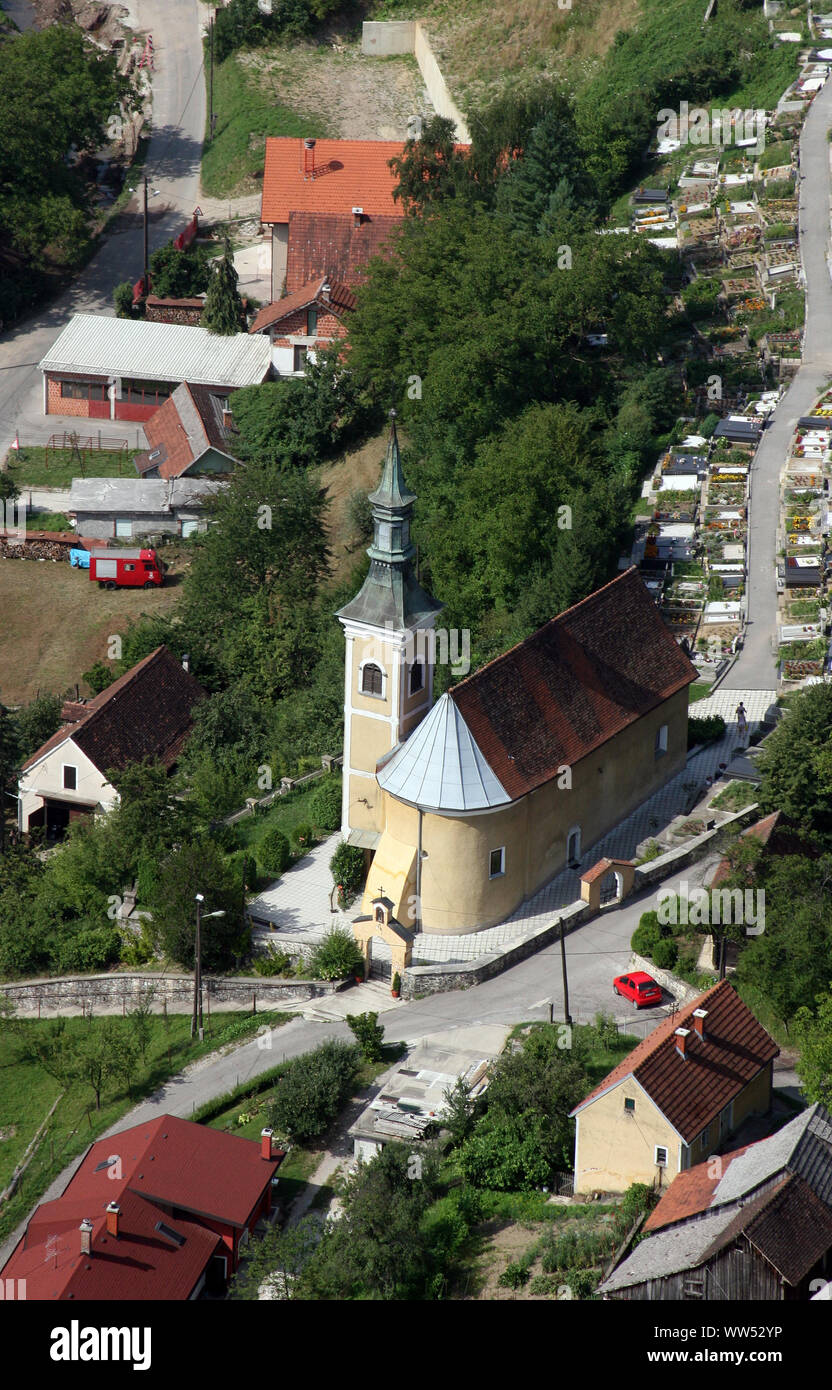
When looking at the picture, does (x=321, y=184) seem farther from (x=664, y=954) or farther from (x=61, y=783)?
(x=664, y=954)

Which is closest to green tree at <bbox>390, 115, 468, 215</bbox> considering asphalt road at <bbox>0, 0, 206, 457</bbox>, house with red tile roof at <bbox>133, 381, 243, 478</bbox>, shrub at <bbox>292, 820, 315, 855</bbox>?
house with red tile roof at <bbox>133, 381, 243, 478</bbox>

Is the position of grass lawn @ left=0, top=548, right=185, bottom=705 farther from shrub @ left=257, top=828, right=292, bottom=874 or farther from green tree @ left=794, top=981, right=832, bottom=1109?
green tree @ left=794, top=981, right=832, bottom=1109

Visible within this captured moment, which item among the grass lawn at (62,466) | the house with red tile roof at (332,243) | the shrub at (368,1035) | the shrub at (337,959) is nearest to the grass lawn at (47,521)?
the grass lawn at (62,466)

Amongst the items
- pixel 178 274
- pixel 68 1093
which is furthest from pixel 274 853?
pixel 178 274

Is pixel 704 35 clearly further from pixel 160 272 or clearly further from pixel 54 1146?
pixel 54 1146

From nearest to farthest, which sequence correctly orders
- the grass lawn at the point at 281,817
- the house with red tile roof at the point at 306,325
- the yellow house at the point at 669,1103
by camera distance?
the yellow house at the point at 669,1103, the grass lawn at the point at 281,817, the house with red tile roof at the point at 306,325

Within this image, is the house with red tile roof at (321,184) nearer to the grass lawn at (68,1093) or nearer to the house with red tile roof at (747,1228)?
the grass lawn at (68,1093)
